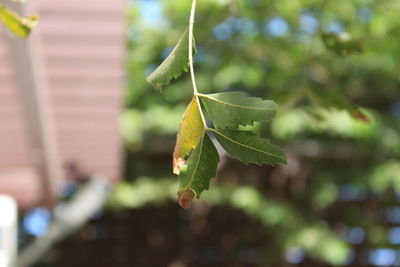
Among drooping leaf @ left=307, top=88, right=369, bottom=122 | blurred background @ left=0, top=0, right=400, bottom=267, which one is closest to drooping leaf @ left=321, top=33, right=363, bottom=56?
drooping leaf @ left=307, top=88, right=369, bottom=122

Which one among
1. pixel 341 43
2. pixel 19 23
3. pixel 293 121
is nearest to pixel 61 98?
pixel 293 121

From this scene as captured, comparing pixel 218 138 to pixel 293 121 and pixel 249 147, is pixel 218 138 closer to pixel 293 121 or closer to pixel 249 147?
pixel 249 147

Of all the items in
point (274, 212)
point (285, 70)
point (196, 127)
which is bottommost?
point (274, 212)

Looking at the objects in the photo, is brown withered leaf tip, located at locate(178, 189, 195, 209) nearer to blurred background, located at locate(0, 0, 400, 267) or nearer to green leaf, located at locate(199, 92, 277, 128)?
green leaf, located at locate(199, 92, 277, 128)

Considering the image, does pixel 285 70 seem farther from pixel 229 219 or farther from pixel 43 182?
pixel 43 182

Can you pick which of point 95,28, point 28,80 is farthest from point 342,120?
point 28,80

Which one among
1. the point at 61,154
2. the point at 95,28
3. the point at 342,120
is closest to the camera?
the point at 95,28

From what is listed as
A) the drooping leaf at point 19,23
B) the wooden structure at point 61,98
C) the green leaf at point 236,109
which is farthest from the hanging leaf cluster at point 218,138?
the wooden structure at point 61,98
